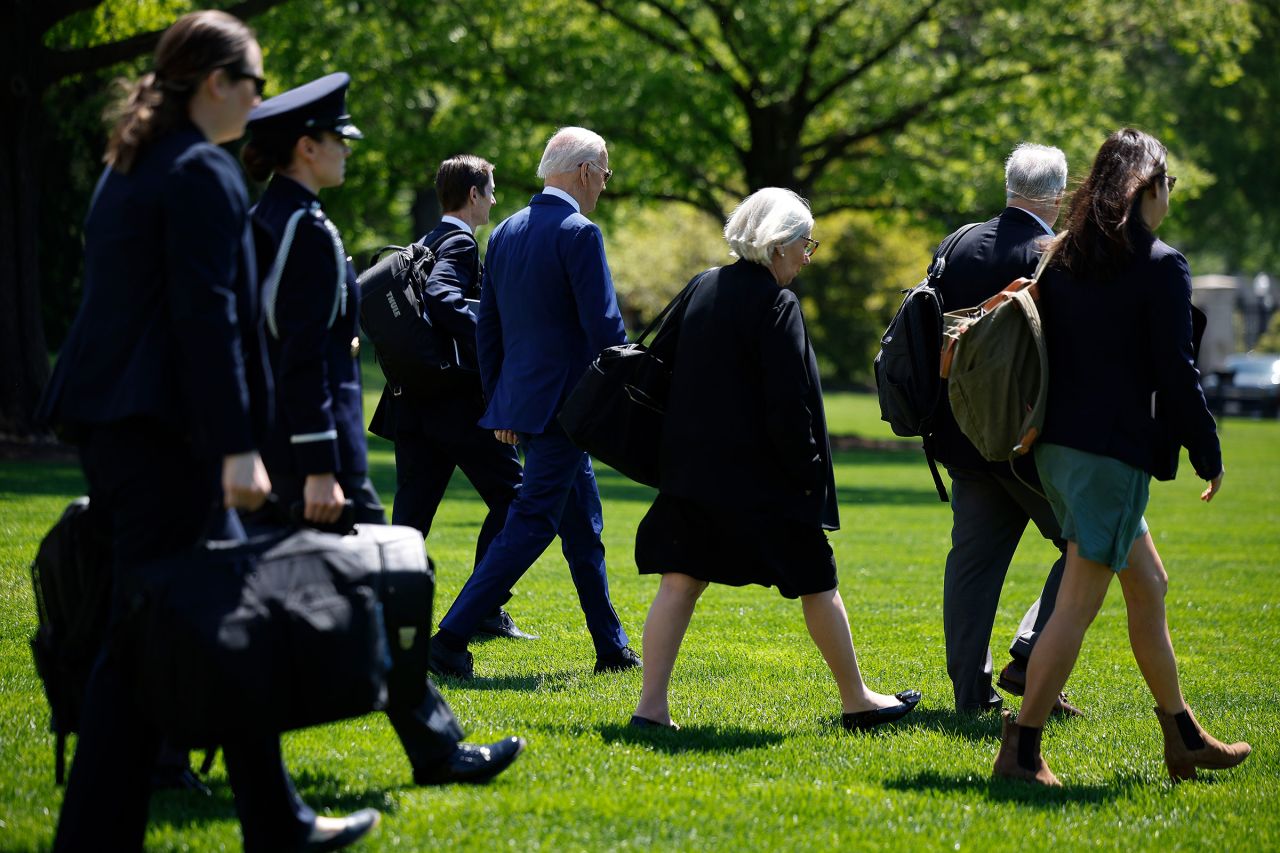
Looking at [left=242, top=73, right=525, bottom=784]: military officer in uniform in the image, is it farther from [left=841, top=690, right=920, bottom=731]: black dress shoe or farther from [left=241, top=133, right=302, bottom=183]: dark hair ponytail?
[left=841, top=690, right=920, bottom=731]: black dress shoe

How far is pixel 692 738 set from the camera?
5.36 meters

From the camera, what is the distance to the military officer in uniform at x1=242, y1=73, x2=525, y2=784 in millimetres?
3943

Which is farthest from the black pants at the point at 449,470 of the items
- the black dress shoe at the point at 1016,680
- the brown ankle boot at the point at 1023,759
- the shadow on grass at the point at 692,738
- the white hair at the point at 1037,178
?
the brown ankle boot at the point at 1023,759

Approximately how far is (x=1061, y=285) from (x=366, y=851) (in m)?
2.76

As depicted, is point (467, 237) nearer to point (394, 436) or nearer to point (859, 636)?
point (394, 436)

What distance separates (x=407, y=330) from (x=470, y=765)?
2.72 metres

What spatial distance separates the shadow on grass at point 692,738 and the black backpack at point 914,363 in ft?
3.86

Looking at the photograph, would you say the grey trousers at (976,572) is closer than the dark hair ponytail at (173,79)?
No

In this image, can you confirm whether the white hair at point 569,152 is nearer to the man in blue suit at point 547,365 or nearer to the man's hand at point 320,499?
the man in blue suit at point 547,365

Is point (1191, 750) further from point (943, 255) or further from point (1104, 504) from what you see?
point (943, 255)

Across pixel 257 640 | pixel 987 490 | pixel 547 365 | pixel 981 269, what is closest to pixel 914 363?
pixel 981 269

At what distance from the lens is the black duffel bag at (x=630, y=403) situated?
547 centimetres

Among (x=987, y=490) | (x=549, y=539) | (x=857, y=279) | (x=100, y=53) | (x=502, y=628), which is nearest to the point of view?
(x=987, y=490)

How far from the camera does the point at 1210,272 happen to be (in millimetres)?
78938
